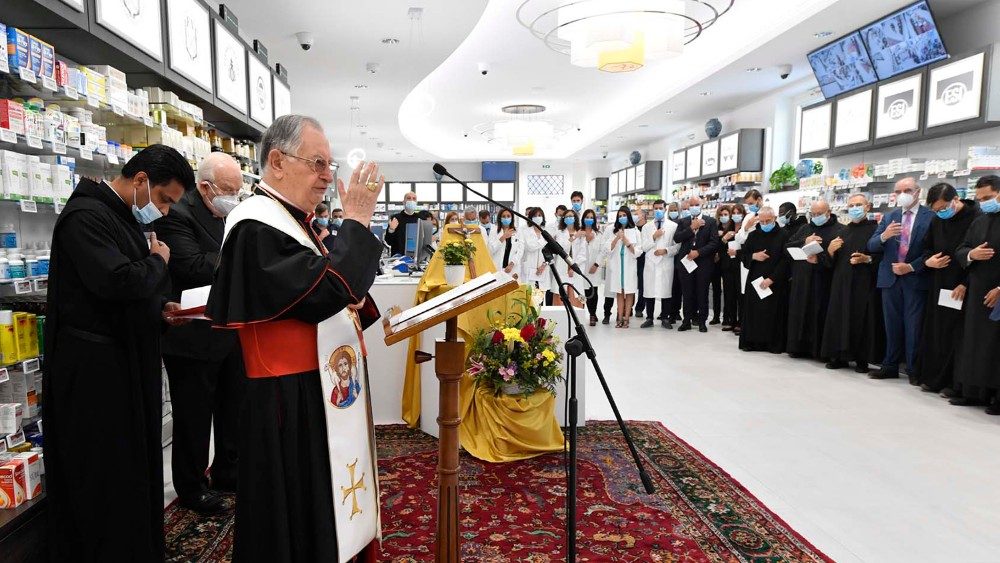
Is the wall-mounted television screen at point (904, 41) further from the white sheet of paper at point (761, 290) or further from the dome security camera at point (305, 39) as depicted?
the dome security camera at point (305, 39)

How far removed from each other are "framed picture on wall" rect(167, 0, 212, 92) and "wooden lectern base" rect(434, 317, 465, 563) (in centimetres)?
277

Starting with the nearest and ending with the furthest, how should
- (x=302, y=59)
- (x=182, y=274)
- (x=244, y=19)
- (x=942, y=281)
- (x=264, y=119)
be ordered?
(x=182, y=274) < (x=942, y=281) < (x=264, y=119) < (x=244, y=19) < (x=302, y=59)

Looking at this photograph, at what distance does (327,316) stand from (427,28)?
18.4 feet

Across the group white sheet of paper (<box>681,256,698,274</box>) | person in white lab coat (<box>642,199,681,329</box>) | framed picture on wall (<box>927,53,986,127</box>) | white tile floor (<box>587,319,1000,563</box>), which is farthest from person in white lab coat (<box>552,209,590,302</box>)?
framed picture on wall (<box>927,53,986,127</box>)

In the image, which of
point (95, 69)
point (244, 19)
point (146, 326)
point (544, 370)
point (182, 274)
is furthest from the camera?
point (244, 19)

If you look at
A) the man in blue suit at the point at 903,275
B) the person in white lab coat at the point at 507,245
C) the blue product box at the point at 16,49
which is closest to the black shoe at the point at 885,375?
the man in blue suit at the point at 903,275

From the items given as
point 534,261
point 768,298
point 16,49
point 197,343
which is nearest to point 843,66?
point 768,298

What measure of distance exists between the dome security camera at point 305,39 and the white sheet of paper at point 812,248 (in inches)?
219

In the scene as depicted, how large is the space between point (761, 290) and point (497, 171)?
1554 centimetres

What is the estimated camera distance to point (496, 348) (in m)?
3.33

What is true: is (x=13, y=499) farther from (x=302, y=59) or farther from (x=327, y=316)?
(x=302, y=59)

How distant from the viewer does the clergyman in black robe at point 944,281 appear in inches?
179

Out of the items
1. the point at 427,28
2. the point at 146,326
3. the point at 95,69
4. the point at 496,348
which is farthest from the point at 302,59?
the point at 146,326

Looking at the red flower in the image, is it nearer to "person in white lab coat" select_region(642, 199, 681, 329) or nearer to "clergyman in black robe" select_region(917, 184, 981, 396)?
"clergyman in black robe" select_region(917, 184, 981, 396)
